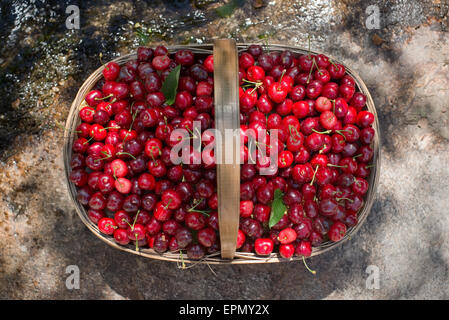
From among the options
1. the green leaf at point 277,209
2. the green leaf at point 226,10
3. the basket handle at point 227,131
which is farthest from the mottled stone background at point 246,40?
the basket handle at point 227,131

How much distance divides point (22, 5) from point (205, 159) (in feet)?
6.64

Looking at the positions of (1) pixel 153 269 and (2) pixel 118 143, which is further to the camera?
(1) pixel 153 269

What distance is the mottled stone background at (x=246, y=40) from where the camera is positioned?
2.60 metres

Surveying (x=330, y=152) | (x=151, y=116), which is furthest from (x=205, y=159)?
(x=330, y=152)

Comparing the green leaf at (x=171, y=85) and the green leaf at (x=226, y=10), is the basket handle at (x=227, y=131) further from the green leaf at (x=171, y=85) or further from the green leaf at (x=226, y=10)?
the green leaf at (x=226, y=10)

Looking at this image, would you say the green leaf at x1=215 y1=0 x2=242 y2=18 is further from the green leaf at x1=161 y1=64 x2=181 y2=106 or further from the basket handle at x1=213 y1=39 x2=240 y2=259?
the basket handle at x1=213 y1=39 x2=240 y2=259

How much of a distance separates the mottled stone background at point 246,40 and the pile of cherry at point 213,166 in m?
0.64

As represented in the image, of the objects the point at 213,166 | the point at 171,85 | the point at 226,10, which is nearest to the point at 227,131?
the point at 213,166

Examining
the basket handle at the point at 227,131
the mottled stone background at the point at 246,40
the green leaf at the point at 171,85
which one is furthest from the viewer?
the mottled stone background at the point at 246,40

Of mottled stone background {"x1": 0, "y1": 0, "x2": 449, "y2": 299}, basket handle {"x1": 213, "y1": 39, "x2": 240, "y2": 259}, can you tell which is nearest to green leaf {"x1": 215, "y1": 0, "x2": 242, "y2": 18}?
mottled stone background {"x1": 0, "y1": 0, "x2": 449, "y2": 299}

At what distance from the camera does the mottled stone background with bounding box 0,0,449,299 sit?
260 centimetres

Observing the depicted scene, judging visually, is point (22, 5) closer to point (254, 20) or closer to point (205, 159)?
point (254, 20)

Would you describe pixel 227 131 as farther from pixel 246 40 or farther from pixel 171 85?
pixel 246 40
